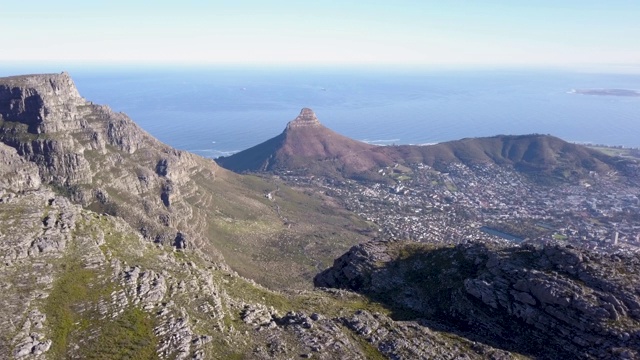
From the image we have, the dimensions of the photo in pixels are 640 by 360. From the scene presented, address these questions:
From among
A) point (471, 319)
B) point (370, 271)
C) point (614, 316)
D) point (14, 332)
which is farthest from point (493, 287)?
point (14, 332)

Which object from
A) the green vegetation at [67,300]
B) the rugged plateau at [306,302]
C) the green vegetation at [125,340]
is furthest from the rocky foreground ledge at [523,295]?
the green vegetation at [67,300]

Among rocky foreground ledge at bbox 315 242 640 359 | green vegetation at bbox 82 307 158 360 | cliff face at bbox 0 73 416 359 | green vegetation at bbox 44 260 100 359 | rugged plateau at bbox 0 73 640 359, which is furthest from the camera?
rocky foreground ledge at bbox 315 242 640 359

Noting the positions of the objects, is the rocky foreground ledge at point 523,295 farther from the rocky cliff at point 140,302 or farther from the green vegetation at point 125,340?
the green vegetation at point 125,340

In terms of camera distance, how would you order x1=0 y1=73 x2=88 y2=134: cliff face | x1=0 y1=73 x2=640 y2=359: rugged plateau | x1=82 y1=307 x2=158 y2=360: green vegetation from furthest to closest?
1. x1=0 y1=73 x2=88 y2=134: cliff face
2. x1=0 y1=73 x2=640 y2=359: rugged plateau
3. x1=82 y1=307 x2=158 y2=360: green vegetation

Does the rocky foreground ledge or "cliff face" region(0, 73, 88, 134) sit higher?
"cliff face" region(0, 73, 88, 134)

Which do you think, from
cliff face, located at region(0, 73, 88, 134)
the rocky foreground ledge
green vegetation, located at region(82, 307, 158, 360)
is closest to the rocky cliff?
green vegetation, located at region(82, 307, 158, 360)

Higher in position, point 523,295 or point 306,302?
point 523,295

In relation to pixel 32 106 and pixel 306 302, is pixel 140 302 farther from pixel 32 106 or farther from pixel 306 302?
pixel 32 106

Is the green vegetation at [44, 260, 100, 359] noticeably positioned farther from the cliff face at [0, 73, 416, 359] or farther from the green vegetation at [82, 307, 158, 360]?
the green vegetation at [82, 307, 158, 360]

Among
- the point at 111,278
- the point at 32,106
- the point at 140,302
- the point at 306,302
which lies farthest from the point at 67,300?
the point at 32,106
